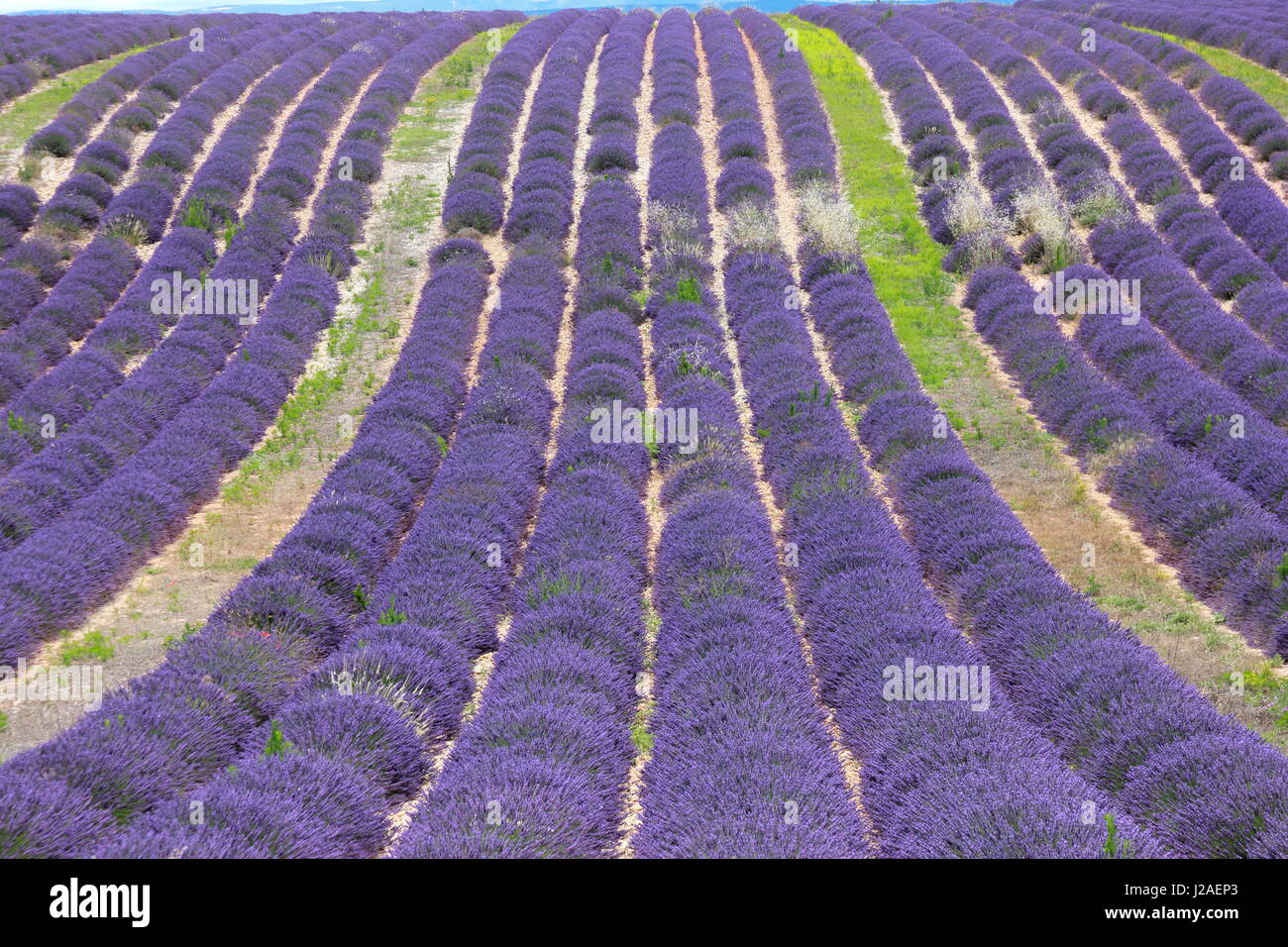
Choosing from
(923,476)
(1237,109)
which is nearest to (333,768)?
(923,476)

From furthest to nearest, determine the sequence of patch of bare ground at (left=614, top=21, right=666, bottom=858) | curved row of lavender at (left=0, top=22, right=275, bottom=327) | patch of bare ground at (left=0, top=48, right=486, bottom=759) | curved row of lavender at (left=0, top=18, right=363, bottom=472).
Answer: curved row of lavender at (left=0, top=22, right=275, bottom=327) < curved row of lavender at (left=0, top=18, right=363, bottom=472) < patch of bare ground at (left=0, top=48, right=486, bottom=759) < patch of bare ground at (left=614, top=21, right=666, bottom=858)

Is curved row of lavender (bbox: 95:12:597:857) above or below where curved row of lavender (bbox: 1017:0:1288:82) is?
below

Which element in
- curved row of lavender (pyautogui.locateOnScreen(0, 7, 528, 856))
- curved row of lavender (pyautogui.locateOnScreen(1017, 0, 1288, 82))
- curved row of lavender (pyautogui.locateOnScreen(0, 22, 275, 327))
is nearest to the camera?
curved row of lavender (pyautogui.locateOnScreen(0, 7, 528, 856))

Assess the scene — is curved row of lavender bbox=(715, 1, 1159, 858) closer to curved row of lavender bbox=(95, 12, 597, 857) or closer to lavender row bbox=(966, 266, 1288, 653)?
lavender row bbox=(966, 266, 1288, 653)

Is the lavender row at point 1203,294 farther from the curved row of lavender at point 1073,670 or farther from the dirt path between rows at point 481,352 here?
the dirt path between rows at point 481,352

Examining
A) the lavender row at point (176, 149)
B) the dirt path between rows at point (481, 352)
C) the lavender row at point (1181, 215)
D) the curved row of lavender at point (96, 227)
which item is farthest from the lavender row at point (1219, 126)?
the lavender row at point (176, 149)

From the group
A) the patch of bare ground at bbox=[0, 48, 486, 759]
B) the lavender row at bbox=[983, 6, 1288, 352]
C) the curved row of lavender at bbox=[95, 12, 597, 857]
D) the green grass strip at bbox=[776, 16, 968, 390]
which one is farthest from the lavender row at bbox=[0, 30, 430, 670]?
the lavender row at bbox=[983, 6, 1288, 352]

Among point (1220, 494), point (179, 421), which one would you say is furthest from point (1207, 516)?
point (179, 421)
